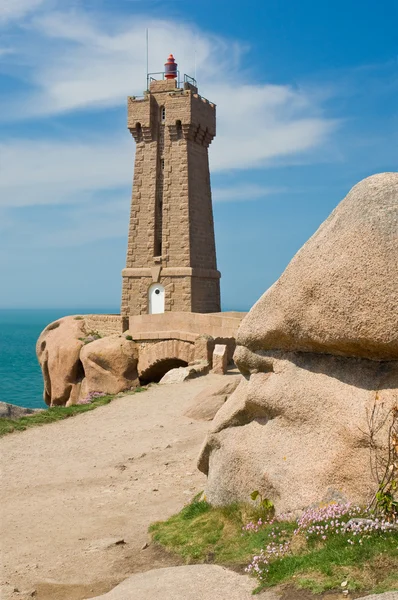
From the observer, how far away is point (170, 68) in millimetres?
28500

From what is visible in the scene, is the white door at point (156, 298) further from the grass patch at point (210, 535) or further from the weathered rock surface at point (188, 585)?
the weathered rock surface at point (188, 585)

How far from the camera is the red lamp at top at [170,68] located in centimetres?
2834

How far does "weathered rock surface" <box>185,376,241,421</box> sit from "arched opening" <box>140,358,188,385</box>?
26.9 ft

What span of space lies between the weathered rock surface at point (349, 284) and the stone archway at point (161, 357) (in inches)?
567

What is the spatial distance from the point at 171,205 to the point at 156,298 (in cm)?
399

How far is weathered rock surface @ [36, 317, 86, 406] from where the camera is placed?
24.8 m

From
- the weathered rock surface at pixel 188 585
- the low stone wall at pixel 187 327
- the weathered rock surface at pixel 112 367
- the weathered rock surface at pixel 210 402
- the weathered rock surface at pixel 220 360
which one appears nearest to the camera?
the weathered rock surface at pixel 188 585

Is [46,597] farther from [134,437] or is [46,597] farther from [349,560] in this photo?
[134,437]

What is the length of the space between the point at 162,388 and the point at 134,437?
4773 millimetres

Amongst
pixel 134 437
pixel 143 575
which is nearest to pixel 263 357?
pixel 143 575

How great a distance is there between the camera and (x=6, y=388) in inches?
1897

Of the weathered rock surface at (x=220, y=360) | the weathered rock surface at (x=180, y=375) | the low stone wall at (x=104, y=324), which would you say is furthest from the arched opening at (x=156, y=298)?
the weathered rock surface at (x=180, y=375)

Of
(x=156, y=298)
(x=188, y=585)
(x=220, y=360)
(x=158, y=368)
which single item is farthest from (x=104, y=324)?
(x=188, y=585)

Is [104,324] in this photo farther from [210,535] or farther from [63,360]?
[210,535]
